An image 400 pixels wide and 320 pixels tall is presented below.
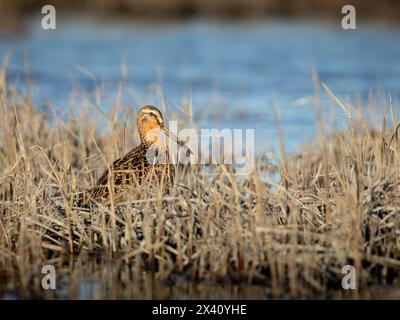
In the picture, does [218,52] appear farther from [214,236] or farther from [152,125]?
[214,236]

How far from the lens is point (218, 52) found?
18734 mm

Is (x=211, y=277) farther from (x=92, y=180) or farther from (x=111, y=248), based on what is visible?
(x=92, y=180)

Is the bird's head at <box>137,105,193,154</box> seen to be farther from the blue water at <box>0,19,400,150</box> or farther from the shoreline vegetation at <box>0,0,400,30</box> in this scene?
the shoreline vegetation at <box>0,0,400,30</box>

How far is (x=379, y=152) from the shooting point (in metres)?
7.07

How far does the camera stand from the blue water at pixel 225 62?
12.6m

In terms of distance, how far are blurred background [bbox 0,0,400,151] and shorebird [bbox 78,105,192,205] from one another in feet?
4.71

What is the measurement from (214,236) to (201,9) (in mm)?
19602

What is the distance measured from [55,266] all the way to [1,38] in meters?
14.2

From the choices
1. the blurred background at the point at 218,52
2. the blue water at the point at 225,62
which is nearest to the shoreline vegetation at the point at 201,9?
the blurred background at the point at 218,52

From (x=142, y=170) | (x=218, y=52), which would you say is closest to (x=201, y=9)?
(x=218, y=52)

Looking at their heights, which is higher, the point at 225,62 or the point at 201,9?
the point at 201,9

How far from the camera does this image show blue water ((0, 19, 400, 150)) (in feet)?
41.4

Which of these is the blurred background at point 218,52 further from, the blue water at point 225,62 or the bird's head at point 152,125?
the bird's head at point 152,125

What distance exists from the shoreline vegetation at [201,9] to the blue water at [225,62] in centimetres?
95
